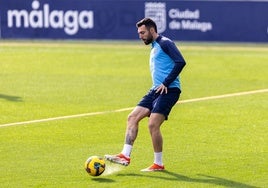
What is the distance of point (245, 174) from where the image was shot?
14.6 metres

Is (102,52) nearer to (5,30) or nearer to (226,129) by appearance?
(5,30)

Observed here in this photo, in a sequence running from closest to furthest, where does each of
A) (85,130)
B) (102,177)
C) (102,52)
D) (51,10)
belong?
1. (102,177)
2. (85,130)
3. (102,52)
4. (51,10)

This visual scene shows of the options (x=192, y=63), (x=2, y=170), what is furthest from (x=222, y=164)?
(x=192, y=63)

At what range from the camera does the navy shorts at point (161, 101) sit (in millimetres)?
14914

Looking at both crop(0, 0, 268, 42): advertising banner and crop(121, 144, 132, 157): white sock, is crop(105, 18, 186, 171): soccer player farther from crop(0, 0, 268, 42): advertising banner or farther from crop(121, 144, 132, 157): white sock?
crop(0, 0, 268, 42): advertising banner

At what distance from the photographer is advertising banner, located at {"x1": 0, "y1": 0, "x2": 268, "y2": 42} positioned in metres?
39.0

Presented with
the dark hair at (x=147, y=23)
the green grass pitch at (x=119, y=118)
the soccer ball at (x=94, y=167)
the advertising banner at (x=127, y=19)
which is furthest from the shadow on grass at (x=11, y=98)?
the advertising banner at (x=127, y=19)

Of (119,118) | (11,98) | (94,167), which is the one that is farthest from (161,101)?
(11,98)

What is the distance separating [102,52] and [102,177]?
22.0 m

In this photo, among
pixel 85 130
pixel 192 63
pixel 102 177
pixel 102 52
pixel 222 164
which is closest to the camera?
pixel 102 177

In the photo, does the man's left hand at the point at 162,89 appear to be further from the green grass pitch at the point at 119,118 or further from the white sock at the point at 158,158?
the green grass pitch at the point at 119,118

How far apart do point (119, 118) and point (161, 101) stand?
6.33 meters

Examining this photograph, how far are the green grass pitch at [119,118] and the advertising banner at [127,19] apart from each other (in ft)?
4.48

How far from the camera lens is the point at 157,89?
14945 mm
